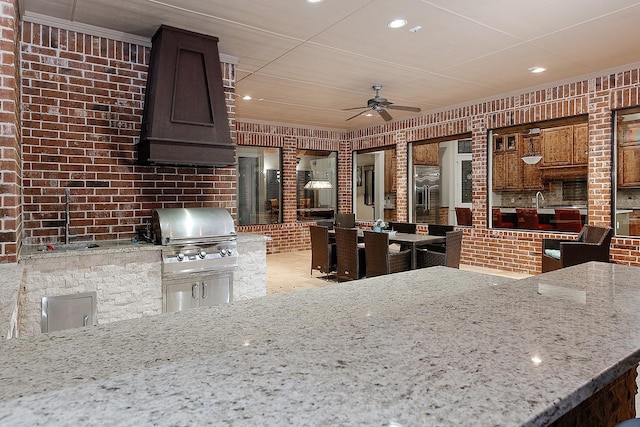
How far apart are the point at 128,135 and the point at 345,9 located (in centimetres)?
215

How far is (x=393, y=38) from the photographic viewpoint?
3898mm

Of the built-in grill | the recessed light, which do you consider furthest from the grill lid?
the recessed light

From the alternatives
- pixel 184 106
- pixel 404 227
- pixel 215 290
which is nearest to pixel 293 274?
pixel 404 227

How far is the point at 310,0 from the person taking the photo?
3105mm

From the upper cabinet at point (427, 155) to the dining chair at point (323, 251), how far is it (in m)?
3.69

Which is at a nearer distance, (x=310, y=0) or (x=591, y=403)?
(x=591, y=403)

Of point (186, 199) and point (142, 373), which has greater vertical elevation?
point (186, 199)

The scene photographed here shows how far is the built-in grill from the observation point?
3.22m

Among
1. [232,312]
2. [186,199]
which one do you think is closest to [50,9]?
[186,199]

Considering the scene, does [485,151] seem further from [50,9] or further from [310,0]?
[50,9]

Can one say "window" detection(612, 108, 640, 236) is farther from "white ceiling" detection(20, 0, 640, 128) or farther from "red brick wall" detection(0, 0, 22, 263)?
"red brick wall" detection(0, 0, 22, 263)

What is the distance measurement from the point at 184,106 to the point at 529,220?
5.77 m

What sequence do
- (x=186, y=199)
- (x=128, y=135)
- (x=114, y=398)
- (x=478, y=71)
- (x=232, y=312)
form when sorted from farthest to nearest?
(x=478, y=71)
(x=186, y=199)
(x=128, y=135)
(x=232, y=312)
(x=114, y=398)

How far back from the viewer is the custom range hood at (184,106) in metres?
3.35
